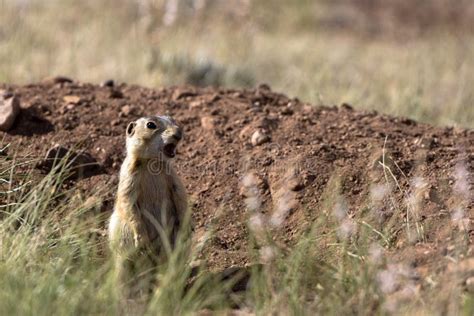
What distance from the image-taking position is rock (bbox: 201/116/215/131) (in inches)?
269

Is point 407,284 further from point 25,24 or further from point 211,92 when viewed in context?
point 25,24

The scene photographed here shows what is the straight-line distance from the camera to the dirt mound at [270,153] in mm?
5520

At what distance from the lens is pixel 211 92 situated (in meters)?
7.57

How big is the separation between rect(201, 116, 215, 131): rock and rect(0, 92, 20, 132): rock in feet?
4.60

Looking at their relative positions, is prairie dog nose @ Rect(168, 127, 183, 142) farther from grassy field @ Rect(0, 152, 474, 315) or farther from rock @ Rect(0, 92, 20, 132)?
rock @ Rect(0, 92, 20, 132)

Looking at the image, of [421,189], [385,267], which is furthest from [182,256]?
[421,189]

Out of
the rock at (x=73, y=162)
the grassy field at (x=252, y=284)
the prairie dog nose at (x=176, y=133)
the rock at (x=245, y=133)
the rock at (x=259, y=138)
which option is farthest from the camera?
the rock at (x=245, y=133)

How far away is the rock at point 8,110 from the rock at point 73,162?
1.83 ft

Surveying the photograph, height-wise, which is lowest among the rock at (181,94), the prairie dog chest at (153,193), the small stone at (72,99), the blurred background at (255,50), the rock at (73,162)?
the blurred background at (255,50)

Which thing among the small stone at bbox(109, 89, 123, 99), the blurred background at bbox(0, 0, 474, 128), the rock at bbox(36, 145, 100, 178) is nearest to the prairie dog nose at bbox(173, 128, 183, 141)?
the rock at bbox(36, 145, 100, 178)

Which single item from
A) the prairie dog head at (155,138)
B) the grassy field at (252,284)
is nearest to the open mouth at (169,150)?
the prairie dog head at (155,138)

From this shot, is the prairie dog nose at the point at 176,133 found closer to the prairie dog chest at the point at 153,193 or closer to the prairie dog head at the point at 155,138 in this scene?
the prairie dog head at the point at 155,138

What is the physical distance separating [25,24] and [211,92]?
4.93 meters

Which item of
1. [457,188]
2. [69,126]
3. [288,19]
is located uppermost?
[457,188]
